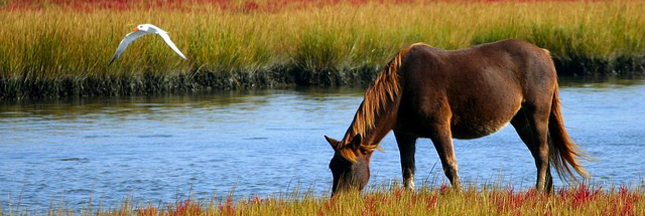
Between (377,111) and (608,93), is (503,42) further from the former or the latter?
(608,93)

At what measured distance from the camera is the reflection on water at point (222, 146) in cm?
958

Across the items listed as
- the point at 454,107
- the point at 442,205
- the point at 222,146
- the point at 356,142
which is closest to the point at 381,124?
the point at 356,142

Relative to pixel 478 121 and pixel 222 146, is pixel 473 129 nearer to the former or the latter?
pixel 478 121

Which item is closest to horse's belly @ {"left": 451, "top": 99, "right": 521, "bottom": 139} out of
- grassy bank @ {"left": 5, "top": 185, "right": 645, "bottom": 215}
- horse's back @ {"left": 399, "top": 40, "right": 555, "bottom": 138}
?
horse's back @ {"left": 399, "top": 40, "right": 555, "bottom": 138}

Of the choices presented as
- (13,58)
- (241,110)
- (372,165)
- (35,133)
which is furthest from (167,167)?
(13,58)

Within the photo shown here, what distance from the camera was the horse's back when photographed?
7.71m

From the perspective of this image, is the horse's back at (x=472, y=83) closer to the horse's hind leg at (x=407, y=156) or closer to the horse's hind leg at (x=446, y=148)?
the horse's hind leg at (x=446, y=148)

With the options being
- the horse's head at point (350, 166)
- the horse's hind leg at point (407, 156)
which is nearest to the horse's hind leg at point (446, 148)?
the horse's hind leg at point (407, 156)

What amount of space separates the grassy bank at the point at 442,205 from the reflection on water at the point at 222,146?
25.9 inches

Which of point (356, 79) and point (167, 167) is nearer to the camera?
point (167, 167)

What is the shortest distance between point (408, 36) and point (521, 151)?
8.64 m

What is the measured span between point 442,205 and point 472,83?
3.79ft

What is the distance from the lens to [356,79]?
18.9 meters

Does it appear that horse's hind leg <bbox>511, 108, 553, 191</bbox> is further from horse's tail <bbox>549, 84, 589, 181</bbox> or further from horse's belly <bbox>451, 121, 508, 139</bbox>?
horse's belly <bbox>451, 121, 508, 139</bbox>
